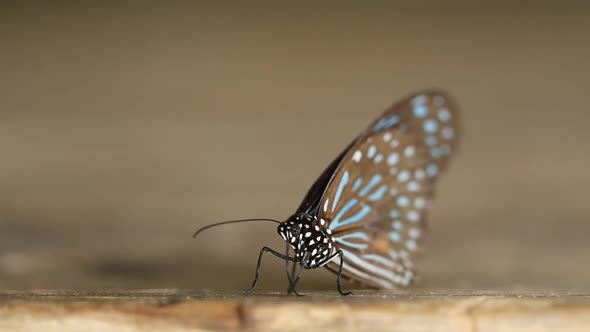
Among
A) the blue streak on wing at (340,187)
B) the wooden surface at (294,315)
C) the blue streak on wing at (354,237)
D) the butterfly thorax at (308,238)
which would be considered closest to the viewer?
the wooden surface at (294,315)

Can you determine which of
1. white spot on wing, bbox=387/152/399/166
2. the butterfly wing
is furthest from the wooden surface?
white spot on wing, bbox=387/152/399/166

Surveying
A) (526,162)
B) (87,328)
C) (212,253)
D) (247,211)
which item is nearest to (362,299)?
(87,328)

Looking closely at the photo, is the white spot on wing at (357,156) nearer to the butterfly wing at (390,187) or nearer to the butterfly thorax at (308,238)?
the butterfly wing at (390,187)

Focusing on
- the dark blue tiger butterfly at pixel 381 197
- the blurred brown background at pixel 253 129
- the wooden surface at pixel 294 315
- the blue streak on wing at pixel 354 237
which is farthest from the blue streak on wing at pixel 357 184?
the wooden surface at pixel 294 315

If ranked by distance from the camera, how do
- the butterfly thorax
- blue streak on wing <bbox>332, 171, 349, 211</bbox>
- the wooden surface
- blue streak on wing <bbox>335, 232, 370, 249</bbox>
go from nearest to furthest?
the wooden surface < the butterfly thorax < blue streak on wing <bbox>332, 171, 349, 211</bbox> < blue streak on wing <bbox>335, 232, 370, 249</bbox>

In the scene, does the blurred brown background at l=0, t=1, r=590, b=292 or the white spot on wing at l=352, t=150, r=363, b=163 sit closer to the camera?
the white spot on wing at l=352, t=150, r=363, b=163

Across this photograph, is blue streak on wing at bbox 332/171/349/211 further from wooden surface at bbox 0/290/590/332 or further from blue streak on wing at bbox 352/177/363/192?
wooden surface at bbox 0/290/590/332

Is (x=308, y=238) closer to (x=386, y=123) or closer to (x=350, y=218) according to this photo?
(x=350, y=218)

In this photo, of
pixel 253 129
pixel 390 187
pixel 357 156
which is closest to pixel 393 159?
pixel 390 187
